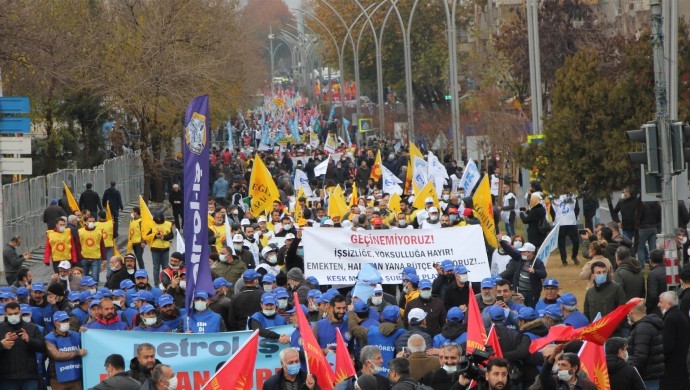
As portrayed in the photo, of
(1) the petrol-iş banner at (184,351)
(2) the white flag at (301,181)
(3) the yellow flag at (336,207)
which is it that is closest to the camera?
(1) the petrol-iş banner at (184,351)

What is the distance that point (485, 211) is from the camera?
23.3 m

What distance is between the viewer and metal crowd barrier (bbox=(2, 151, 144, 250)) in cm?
3272

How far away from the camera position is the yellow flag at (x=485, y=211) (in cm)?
2309

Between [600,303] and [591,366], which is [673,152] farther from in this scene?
[591,366]

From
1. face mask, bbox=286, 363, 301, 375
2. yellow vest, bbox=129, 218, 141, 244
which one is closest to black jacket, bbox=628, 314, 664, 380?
face mask, bbox=286, 363, 301, 375

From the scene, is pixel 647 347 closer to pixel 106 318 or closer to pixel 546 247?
pixel 106 318

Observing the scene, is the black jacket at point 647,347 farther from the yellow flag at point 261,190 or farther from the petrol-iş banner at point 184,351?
the yellow flag at point 261,190

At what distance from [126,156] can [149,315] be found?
1314 inches

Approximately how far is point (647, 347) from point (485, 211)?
399 inches

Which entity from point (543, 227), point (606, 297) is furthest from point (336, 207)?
point (606, 297)

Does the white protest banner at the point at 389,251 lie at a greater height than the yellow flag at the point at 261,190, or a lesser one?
lesser

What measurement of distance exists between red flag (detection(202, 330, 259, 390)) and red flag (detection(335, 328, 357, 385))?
0.70 meters

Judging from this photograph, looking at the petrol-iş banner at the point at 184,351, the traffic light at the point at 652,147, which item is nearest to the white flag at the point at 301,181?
the traffic light at the point at 652,147

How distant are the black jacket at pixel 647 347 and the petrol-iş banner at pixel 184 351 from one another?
11.0ft
